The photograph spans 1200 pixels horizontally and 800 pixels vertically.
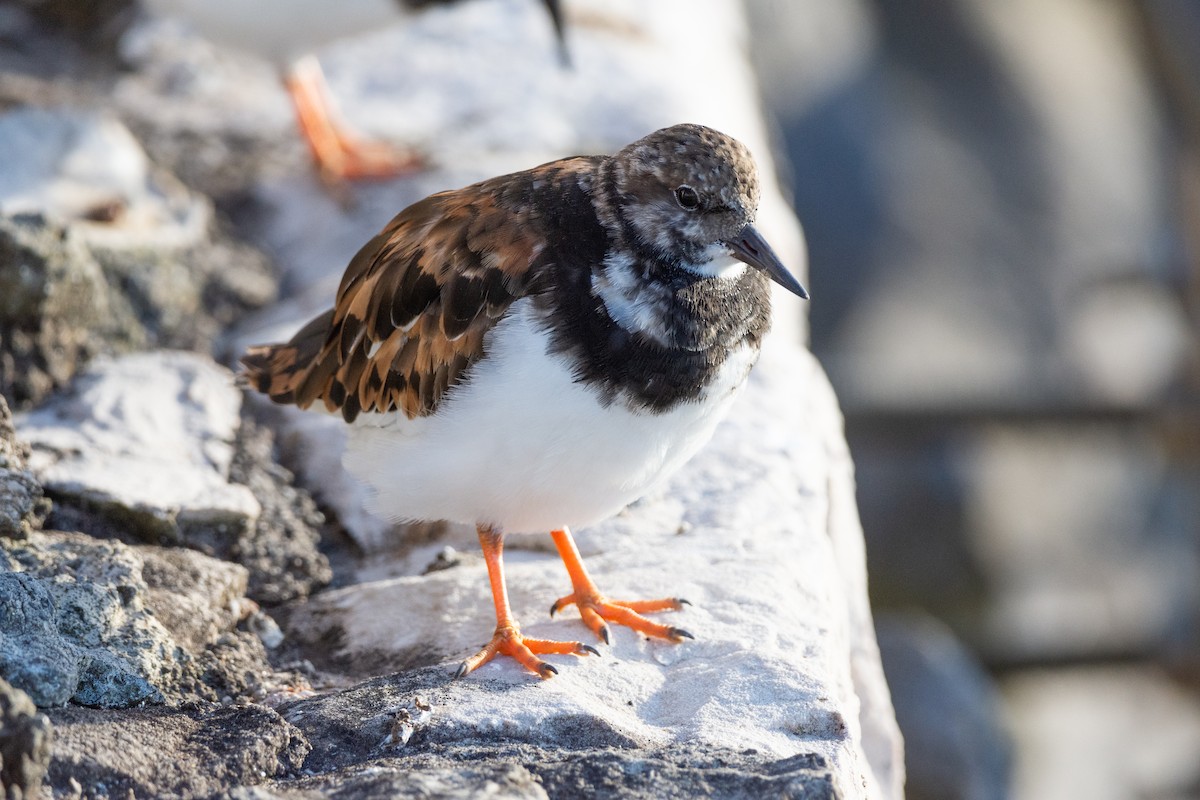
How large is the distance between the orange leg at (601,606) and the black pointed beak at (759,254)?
41.6 inches

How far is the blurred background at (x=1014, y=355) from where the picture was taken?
9.09 m

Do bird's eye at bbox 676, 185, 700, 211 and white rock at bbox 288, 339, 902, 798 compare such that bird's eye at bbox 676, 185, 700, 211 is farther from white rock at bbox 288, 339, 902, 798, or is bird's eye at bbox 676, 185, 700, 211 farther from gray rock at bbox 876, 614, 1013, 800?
gray rock at bbox 876, 614, 1013, 800

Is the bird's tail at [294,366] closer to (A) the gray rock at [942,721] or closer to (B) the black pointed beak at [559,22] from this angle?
(B) the black pointed beak at [559,22]

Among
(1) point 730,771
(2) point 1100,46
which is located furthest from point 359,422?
(2) point 1100,46

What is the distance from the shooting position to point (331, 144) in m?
6.43

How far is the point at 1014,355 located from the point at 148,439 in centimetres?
714

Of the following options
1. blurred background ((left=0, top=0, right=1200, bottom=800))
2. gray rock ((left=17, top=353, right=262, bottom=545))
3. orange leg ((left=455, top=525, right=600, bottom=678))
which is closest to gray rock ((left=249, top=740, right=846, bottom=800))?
orange leg ((left=455, top=525, right=600, bottom=678))

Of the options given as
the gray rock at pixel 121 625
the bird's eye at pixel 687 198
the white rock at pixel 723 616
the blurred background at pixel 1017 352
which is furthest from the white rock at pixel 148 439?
the blurred background at pixel 1017 352

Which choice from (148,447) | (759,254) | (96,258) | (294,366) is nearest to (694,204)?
(759,254)

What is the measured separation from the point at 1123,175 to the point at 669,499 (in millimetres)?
7637

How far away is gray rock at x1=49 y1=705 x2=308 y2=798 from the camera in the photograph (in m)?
2.86

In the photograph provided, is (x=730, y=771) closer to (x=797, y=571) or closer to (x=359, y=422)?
(x=797, y=571)

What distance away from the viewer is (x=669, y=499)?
4.66 meters

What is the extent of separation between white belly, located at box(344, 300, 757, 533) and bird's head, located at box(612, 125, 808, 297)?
0.97ft
